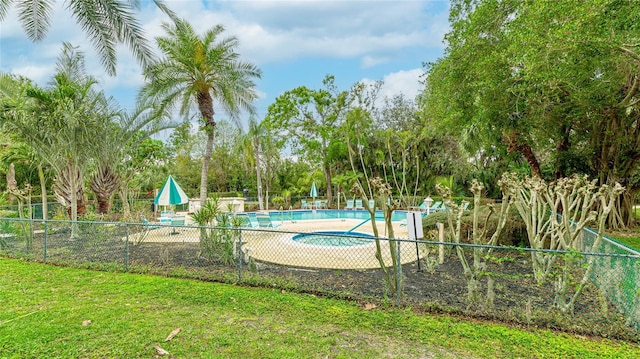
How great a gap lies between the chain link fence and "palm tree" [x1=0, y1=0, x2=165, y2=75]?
3.46 m

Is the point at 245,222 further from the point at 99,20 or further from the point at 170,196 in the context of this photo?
the point at 99,20

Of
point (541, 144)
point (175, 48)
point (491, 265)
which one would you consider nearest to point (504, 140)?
point (541, 144)

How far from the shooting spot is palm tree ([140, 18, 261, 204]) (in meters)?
13.9

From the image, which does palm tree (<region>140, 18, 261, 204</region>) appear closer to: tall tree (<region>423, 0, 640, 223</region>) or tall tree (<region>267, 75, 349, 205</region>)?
tall tree (<region>423, 0, 640, 223</region>)

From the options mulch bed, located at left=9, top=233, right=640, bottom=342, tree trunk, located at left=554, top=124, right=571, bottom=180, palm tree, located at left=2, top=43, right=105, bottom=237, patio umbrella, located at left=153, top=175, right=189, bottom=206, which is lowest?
mulch bed, located at left=9, top=233, right=640, bottom=342

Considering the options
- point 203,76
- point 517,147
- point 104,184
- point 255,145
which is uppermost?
point 203,76

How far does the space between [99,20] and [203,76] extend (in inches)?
331

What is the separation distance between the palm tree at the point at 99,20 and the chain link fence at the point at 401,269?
346cm

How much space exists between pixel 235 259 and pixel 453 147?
2178 centimetres

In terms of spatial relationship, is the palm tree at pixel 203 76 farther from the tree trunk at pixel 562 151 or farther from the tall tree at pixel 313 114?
the tree trunk at pixel 562 151

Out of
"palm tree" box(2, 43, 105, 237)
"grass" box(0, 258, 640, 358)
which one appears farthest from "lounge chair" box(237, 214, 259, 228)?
"palm tree" box(2, 43, 105, 237)

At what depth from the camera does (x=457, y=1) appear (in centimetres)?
1034

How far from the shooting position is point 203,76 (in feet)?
47.2

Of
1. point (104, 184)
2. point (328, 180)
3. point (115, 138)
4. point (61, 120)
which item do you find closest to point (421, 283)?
point (61, 120)
